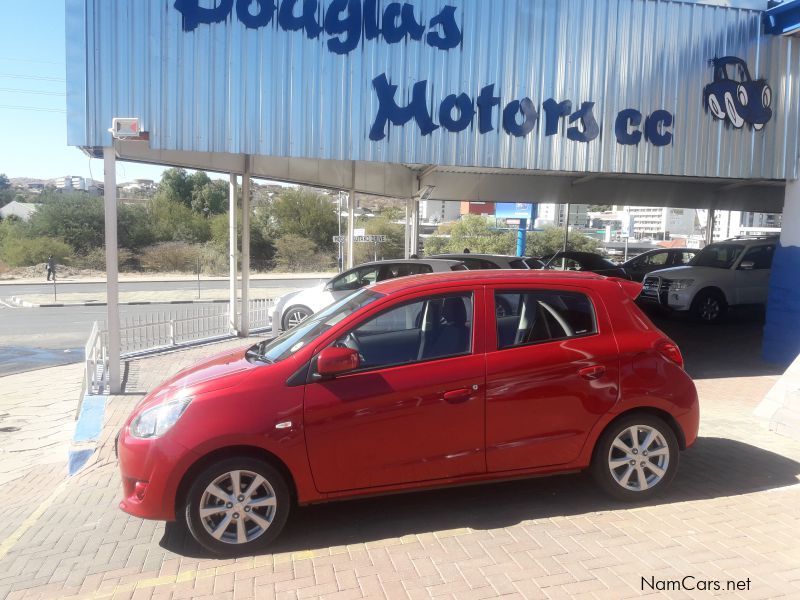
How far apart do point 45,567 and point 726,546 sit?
418 cm

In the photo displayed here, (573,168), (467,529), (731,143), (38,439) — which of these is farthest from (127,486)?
(731,143)

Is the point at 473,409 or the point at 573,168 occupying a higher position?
the point at 573,168

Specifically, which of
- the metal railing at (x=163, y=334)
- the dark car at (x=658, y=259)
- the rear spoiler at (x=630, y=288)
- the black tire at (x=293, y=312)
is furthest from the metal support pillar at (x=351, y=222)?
the rear spoiler at (x=630, y=288)

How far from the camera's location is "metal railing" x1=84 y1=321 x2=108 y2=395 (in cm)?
888

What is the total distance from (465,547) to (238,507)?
141 cm

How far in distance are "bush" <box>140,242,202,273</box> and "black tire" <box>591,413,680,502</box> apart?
44718 millimetres

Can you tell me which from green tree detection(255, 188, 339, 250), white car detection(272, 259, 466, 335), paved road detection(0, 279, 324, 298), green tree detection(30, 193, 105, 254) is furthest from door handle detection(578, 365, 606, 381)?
green tree detection(30, 193, 105, 254)

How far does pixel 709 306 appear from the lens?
46.9ft

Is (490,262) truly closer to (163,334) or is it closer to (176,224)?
(163,334)

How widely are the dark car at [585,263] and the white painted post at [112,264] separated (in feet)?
40.0

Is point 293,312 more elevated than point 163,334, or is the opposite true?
point 293,312

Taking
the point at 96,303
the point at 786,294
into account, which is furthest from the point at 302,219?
the point at 786,294

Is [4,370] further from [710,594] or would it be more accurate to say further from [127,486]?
[710,594]

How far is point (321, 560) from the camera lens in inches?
159
